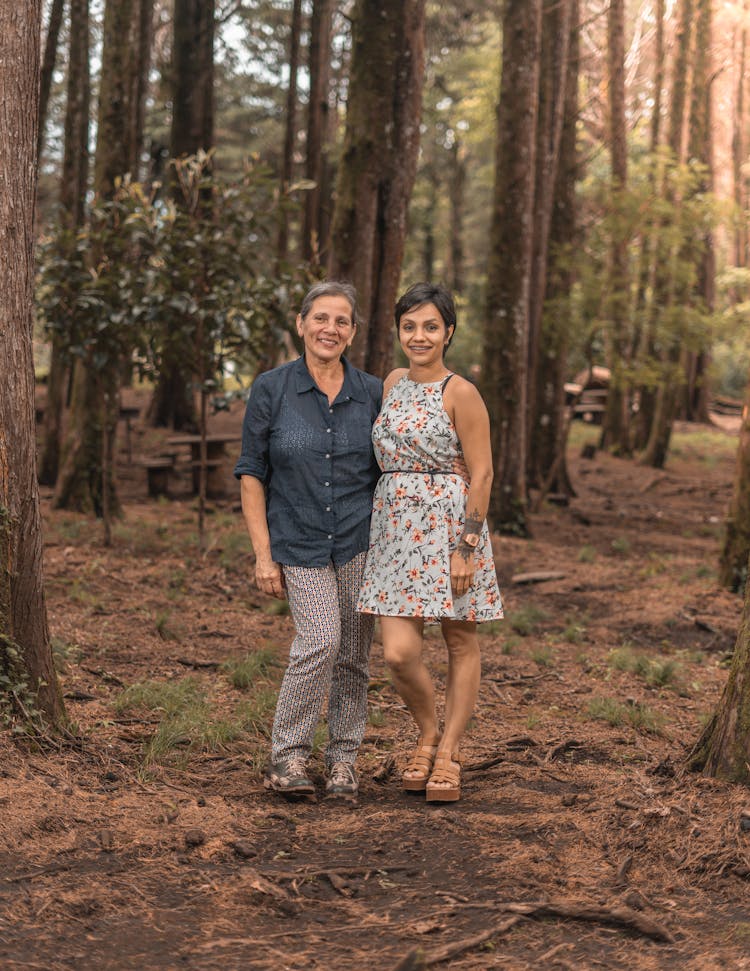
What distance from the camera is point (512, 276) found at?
1381 centimetres

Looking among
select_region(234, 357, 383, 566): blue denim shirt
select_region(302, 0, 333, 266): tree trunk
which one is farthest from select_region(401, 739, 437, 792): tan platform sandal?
select_region(302, 0, 333, 266): tree trunk

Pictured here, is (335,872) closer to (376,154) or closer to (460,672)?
(460,672)

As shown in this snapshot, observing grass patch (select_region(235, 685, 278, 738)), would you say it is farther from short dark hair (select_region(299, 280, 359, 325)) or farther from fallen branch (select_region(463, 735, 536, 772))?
short dark hair (select_region(299, 280, 359, 325))

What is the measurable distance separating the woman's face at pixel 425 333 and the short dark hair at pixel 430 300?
19 mm

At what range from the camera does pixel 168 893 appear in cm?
402

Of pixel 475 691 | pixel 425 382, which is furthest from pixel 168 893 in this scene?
pixel 425 382

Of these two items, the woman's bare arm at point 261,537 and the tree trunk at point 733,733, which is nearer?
the tree trunk at point 733,733

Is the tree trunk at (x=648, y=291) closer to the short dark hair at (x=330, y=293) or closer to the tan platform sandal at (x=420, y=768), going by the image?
the short dark hair at (x=330, y=293)

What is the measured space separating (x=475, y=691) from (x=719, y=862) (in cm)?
148

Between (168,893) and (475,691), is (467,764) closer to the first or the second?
(475,691)

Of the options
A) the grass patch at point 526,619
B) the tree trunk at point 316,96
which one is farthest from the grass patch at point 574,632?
the tree trunk at point 316,96

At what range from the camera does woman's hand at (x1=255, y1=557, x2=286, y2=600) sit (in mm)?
5051

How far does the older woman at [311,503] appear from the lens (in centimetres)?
505

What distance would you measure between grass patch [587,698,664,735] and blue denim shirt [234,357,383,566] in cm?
253
